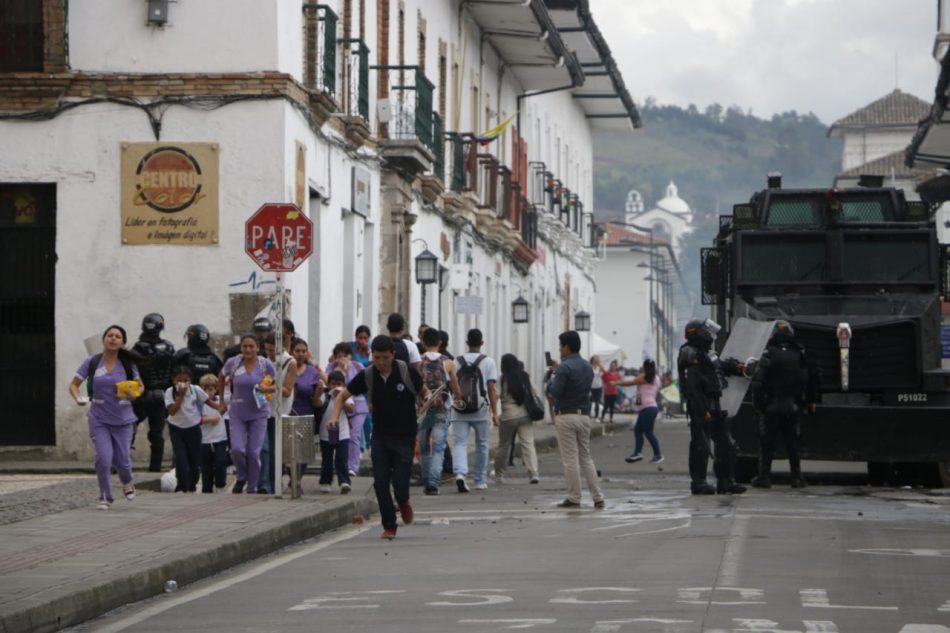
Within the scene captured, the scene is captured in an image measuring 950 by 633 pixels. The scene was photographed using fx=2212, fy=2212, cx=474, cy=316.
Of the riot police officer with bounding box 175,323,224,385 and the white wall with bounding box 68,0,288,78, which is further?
the white wall with bounding box 68,0,288,78

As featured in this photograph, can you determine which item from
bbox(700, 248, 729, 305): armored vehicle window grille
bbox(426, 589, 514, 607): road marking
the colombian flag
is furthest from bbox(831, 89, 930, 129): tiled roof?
bbox(426, 589, 514, 607): road marking

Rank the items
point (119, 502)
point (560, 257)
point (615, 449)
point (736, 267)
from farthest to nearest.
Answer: point (560, 257), point (615, 449), point (736, 267), point (119, 502)

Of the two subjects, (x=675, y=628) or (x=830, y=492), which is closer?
(x=675, y=628)

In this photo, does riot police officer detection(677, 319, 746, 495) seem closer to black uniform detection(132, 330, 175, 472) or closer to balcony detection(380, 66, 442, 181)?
black uniform detection(132, 330, 175, 472)

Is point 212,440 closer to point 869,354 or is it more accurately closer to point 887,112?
point 869,354

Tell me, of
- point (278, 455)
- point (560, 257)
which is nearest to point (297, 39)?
point (278, 455)

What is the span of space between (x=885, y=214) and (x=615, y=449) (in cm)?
1547

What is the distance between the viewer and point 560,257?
212 feet

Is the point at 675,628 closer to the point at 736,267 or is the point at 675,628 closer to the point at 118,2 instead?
the point at 736,267

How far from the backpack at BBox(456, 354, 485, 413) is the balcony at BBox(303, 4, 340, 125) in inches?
193

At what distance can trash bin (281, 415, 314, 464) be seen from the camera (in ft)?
64.7

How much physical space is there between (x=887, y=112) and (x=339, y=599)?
388 feet

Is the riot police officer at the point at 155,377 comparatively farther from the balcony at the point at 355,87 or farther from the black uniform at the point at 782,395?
the balcony at the point at 355,87

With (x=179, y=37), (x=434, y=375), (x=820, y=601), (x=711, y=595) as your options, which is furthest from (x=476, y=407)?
(x=820, y=601)
